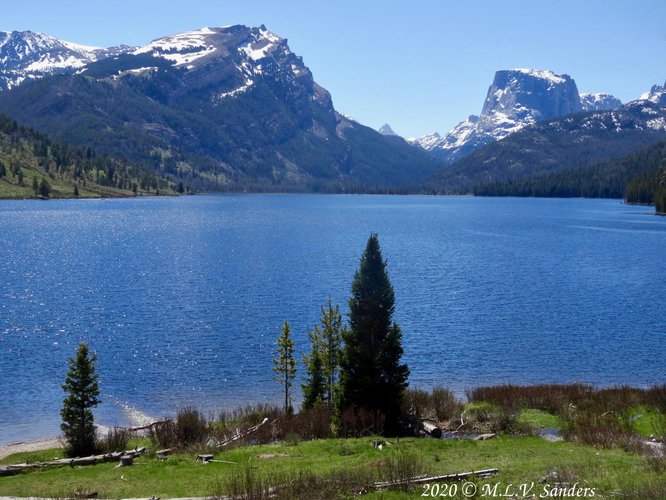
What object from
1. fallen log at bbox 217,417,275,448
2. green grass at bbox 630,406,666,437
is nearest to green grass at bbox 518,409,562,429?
green grass at bbox 630,406,666,437

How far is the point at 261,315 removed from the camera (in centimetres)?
8400

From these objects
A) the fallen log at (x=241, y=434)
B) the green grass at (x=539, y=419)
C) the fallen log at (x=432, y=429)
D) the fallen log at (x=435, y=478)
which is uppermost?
the fallen log at (x=435, y=478)

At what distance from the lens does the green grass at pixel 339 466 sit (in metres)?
25.8

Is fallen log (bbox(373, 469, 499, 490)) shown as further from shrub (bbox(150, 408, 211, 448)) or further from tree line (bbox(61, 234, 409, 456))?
shrub (bbox(150, 408, 211, 448))

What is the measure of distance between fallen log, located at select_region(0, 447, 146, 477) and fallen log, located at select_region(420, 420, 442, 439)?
17.1m

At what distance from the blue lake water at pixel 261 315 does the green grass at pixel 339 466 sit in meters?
16.8

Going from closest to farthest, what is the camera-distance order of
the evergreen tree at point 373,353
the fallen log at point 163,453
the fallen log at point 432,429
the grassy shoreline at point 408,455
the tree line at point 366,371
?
1. the grassy shoreline at point 408,455
2. the fallen log at point 163,453
3. the tree line at point 366,371
4. the fallen log at point 432,429
5. the evergreen tree at point 373,353

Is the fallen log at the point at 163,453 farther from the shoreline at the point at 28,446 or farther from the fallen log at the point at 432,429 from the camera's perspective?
the fallen log at the point at 432,429

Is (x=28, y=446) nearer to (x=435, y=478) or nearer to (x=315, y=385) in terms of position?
(x=315, y=385)

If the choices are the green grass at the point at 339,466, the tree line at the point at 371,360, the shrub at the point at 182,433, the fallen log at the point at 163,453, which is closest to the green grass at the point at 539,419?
the green grass at the point at 339,466

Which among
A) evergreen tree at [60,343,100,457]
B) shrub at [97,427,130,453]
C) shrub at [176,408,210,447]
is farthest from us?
shrub at [176,408,210,447]

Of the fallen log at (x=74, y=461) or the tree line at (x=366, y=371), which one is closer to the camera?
the fallen log at (x=74, y=461)

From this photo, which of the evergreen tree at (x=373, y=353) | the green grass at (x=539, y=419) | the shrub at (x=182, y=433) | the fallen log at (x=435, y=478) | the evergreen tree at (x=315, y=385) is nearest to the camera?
the fallen log at (x=435, y=478)

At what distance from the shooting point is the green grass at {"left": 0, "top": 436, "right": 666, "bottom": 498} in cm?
2584
